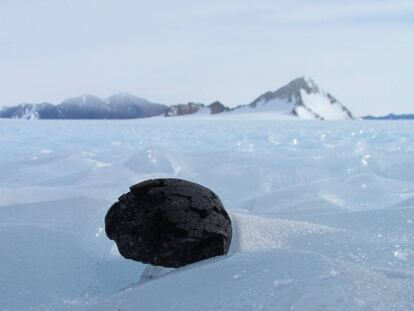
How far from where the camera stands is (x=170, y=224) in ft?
9.46

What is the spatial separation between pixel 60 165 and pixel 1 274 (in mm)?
7001

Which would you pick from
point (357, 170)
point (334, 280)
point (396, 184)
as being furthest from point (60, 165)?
point (334, 280)

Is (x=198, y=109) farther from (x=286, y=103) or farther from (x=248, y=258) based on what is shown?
(x=248, y=258)

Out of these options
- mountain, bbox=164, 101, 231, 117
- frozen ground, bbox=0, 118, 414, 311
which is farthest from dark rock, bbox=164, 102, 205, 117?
frozen ground, bbox=0, 118, 414, 311

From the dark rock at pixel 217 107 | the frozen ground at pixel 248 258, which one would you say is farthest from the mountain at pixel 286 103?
the frozen ground at pixel 248 258

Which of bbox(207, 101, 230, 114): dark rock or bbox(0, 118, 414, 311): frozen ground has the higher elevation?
bbox(0, 118, 414, 311): frozen ground

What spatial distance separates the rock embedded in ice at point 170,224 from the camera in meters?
2.89

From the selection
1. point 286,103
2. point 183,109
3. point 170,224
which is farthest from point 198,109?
point 170,224

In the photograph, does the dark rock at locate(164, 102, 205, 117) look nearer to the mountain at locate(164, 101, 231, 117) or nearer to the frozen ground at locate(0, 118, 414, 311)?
the mountain at locate(164, 101, 231, 117)

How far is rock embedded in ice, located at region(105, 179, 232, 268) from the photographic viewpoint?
2.89 meters

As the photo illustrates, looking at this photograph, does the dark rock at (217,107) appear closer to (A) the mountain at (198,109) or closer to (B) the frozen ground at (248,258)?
(A) the mountain at (198,109)

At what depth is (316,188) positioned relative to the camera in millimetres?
6301

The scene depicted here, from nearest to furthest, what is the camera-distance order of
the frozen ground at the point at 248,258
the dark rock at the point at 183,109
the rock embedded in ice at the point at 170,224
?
the frozen ground at the point at 248,258 < the rock embedded in ice at the point at 170,224 < the dark rock at the point at 183,109

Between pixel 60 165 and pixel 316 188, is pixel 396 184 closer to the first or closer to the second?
pixel 316 188
